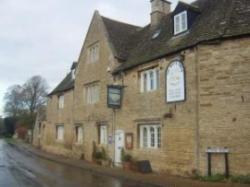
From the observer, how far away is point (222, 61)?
17.4 m

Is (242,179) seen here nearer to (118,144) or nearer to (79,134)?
(118,144)

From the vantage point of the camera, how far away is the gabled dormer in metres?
20.6

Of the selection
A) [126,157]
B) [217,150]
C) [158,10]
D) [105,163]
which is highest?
[158,10]

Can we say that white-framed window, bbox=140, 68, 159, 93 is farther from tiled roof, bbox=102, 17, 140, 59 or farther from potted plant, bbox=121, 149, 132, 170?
potted plant, bbox=121, 149, 132, 170

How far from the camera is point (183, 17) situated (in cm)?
2095

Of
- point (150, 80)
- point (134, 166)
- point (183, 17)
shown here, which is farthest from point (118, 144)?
point (183, 17)

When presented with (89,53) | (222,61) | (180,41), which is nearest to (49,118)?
(89,53)

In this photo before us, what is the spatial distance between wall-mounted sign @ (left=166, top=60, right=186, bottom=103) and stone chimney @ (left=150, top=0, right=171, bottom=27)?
749 cm

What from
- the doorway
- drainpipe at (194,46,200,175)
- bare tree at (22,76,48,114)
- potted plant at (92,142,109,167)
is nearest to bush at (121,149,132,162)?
the doorway

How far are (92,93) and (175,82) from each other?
1073cm

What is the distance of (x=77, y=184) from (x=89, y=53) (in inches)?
622

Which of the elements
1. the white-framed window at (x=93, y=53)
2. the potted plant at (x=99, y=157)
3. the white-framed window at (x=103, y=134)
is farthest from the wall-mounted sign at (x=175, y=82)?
the white-framed window at (x=93, y=53)

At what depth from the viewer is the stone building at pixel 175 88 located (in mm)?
16844

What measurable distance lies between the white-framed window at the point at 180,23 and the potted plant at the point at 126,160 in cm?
780
